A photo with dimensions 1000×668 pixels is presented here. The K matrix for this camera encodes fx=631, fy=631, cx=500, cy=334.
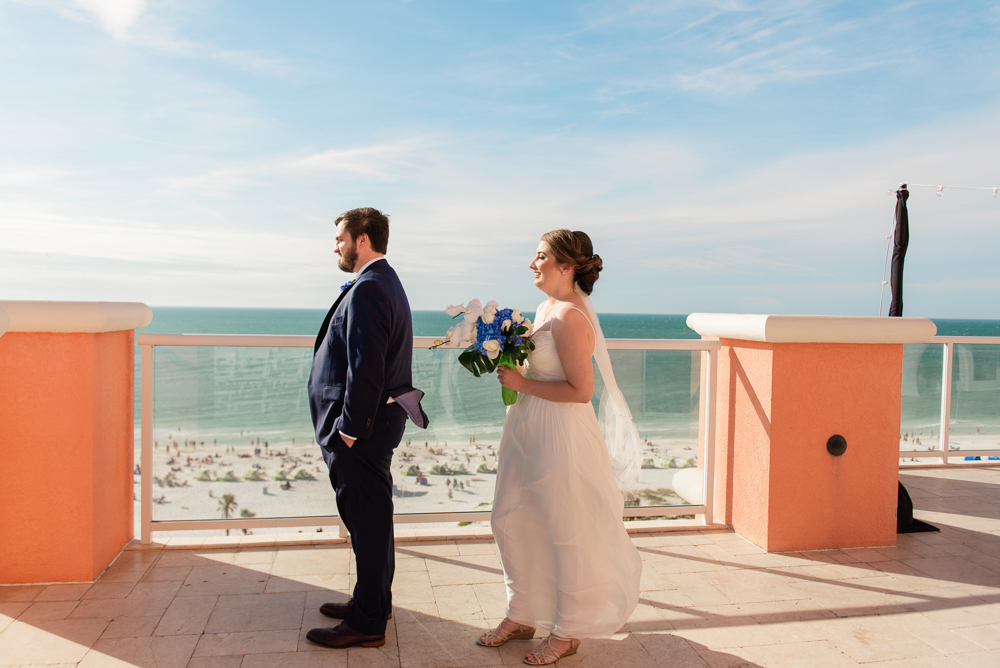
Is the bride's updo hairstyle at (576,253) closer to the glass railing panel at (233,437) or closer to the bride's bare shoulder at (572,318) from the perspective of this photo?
the bride's bare shoulder at (572,318)

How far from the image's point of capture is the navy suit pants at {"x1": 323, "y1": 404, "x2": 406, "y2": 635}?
2.75 m

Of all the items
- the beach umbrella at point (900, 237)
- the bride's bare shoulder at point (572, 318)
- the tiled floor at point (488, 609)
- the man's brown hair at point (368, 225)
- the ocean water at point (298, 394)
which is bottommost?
the tiled floor at point (488, 609)

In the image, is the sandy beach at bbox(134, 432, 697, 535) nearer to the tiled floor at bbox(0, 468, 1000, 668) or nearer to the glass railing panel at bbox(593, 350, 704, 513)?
the tiled floor at bbox(0, 468, 1000, 668)

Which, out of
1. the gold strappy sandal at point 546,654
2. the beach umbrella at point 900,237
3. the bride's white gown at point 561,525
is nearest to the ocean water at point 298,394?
the bride's white gown at point 561,525

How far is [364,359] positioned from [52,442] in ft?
6.64

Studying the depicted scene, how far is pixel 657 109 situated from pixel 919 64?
1679 centimetres

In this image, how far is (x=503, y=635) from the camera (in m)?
2.78

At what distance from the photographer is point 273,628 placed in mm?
2898

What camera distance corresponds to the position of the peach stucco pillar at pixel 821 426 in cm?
395

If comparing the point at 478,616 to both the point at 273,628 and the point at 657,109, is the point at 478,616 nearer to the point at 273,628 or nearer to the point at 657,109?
the point at 273,628

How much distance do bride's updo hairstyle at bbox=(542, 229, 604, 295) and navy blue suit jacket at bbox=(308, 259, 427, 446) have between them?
2.34 ft

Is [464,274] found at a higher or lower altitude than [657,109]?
lower

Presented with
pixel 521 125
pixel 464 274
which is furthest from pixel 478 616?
pixel 464 274

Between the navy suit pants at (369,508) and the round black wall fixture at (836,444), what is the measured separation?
113 inches
